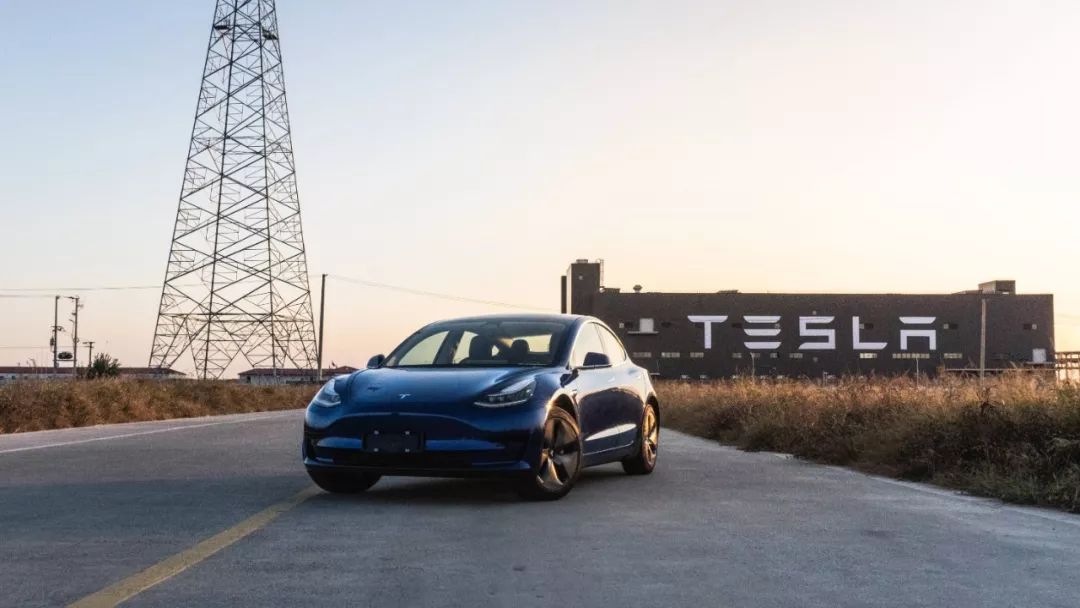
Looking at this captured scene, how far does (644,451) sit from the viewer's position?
10.2 metres

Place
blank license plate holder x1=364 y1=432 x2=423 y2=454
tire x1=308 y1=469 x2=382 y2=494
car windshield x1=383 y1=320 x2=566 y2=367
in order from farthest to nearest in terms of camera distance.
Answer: car windshield x1=383 y1=320 x2=566 y2=367, tire x1=308 y1=469 x2=382 y2=494, blank license plate holder x1=364 y1=432 x2=423 y2=454

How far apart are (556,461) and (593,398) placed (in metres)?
0.96

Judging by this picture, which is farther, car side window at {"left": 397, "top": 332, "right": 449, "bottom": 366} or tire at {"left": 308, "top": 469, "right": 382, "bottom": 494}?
car side window at {"left": 397, "top": 332, "right": 449, "bottom": 366}

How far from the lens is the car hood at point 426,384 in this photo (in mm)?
7789

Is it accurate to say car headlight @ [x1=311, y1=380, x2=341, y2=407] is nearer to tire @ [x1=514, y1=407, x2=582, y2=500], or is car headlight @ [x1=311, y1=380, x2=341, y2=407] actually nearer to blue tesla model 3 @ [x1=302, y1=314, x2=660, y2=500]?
blue tesla model 3 @ [x1=302, y1=314, x2=660, y2=500]

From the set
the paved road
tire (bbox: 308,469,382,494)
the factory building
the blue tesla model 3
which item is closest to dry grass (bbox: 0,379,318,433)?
the paved road

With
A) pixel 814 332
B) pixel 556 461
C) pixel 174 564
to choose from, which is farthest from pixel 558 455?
pixel 814 332

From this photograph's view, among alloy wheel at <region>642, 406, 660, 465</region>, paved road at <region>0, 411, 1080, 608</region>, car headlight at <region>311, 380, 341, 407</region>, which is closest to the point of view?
paved road at <region>0, 411, 1080, 608</region>

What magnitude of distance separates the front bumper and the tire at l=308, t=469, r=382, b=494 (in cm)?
47

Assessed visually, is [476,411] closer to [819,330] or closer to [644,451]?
[644,451]

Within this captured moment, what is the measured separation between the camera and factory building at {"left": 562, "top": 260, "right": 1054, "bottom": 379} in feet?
300

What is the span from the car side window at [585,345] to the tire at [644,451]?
90 cm

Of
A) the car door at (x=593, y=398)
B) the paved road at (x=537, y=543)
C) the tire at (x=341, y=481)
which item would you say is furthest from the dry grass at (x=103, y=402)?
the car door at (x=593, y=398)

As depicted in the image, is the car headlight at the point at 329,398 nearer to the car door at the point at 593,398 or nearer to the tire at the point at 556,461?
the tire at the point at 556,461
